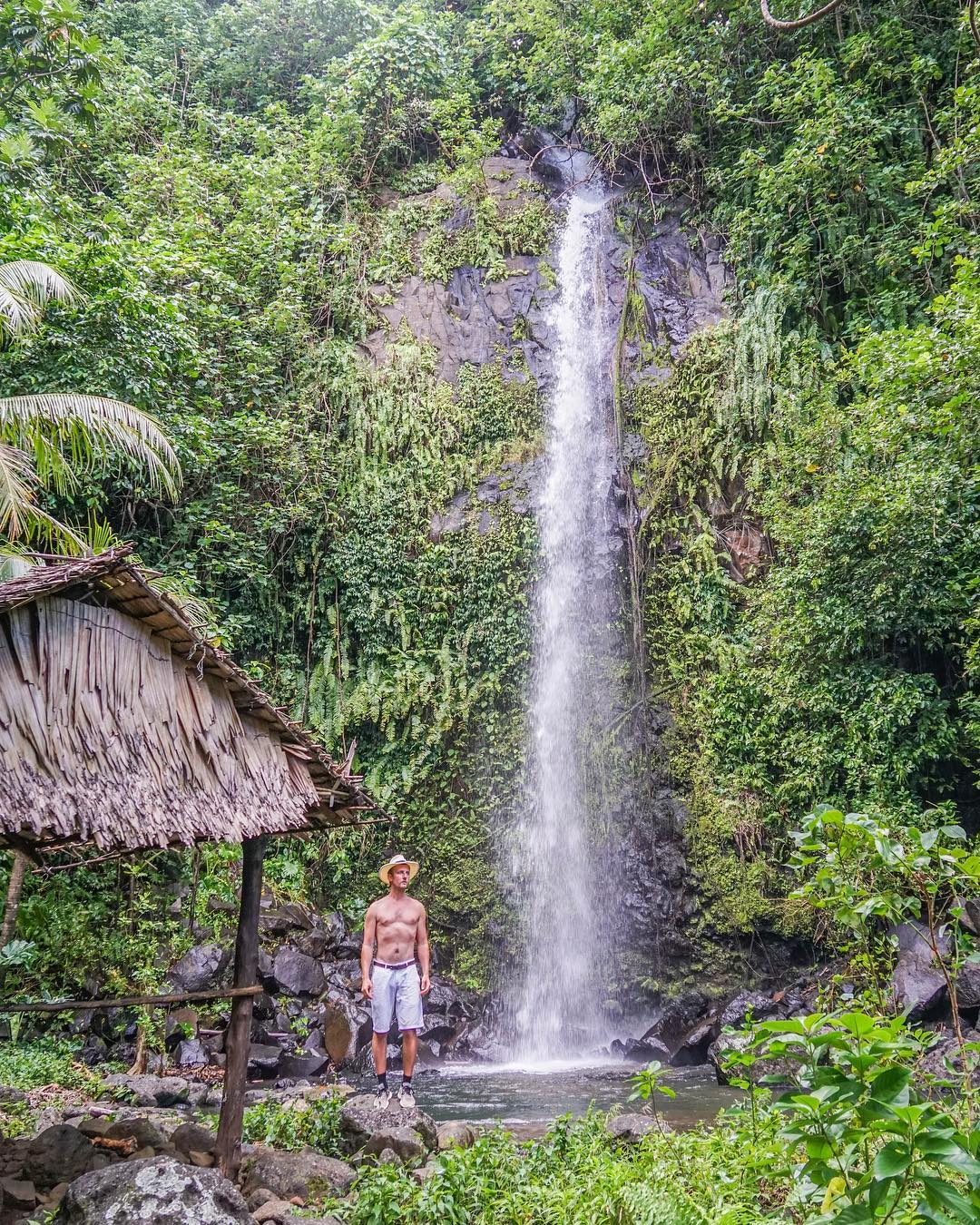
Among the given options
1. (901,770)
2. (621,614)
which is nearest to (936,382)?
(901,770)

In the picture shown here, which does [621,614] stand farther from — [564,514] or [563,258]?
[563,258]

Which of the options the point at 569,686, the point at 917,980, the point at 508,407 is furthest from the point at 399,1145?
the point at 508,407

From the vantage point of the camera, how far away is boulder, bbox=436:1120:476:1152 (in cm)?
504

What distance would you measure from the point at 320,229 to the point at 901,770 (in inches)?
469

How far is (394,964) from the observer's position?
617 centimetres

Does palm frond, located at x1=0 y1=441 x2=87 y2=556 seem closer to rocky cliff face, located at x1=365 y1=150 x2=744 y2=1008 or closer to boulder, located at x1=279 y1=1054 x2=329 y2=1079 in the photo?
boulder, located at x1=279 y1=1054 x2=329 y2=1079

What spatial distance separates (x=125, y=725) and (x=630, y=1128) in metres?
3.56

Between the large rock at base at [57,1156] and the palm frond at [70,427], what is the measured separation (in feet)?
18.3

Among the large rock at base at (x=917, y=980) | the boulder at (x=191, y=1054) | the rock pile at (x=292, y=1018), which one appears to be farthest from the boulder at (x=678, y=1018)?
the boulder at (x=191, y=1054)

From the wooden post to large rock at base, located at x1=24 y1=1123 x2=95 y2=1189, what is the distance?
0.62m

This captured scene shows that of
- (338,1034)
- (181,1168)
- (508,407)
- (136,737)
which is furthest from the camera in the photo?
→ (508,407)

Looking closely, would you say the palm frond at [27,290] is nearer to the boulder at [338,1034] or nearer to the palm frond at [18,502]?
the palm frond at [18,502]

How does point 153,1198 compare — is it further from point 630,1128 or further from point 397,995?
point 397,995

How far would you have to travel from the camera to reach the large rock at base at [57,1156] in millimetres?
3750
